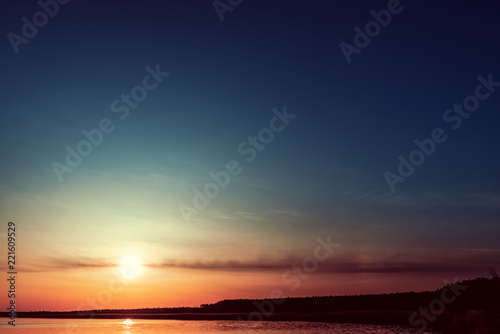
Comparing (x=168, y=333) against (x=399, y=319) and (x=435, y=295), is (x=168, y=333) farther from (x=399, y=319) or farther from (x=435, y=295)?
(x=435, y=295)

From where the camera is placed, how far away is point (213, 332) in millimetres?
58844

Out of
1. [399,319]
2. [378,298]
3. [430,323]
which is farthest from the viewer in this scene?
[378,298]

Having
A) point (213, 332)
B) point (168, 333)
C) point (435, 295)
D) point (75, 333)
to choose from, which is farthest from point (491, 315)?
point (435, 295)

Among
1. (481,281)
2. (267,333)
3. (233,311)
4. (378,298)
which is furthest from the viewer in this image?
(233,311)

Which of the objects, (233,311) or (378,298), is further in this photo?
(233,311)

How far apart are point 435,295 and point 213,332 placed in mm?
54452

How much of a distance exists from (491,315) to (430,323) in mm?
20929

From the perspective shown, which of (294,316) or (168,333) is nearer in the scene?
(168,333)

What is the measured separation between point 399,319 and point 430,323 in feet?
49.3

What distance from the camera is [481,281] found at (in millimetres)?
85438

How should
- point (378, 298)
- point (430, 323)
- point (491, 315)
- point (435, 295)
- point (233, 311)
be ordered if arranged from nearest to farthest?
point (491, 315) < point (430, 323) < point (435, 295) < point (378, 298) < point (233, 311)

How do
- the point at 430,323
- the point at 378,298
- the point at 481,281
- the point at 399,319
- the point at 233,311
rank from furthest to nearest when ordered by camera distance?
1. the point at 233,311
2. the point at 378,298
3. the point at 481,281
4. the point at 399,319
5. the point at 430,323

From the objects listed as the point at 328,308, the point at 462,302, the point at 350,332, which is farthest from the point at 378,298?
the point at 350,332

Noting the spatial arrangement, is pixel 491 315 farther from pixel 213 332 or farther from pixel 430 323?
pixel 213 332
